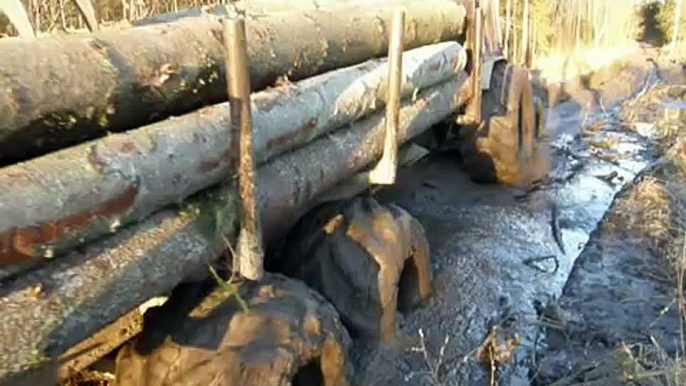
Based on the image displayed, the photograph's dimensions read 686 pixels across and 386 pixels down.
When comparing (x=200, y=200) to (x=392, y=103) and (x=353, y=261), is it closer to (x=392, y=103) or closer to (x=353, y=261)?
(x=353, y=261)

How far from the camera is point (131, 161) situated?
2.56 meters

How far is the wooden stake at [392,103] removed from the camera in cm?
434

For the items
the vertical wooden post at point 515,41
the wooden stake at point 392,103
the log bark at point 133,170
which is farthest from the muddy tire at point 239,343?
the vertical wooden post at point 515,41

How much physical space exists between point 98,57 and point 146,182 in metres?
0.43

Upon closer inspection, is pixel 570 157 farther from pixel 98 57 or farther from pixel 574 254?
pixel 98 57

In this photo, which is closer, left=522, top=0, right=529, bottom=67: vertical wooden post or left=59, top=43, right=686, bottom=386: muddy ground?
left=59, top=43, right=686, bottom=386: muddy ground

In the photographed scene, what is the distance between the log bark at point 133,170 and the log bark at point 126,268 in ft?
0.21

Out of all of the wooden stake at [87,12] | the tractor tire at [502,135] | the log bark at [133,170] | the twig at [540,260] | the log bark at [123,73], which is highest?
the wooden stake at [87,12]

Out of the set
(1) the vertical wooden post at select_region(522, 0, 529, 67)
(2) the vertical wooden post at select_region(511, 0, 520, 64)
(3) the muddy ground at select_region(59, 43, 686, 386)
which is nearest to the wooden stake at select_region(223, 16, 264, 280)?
(3) the muddy ground at select_region(59, 43, 686, 386)

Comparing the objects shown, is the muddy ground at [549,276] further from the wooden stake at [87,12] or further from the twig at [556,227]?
the wooden stake at [87,12]

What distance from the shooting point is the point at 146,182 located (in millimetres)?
2605

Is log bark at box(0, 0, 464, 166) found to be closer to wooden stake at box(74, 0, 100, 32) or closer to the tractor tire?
wooden stake at box(74, 0, 100, 32)

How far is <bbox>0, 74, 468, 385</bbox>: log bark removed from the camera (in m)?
2.13

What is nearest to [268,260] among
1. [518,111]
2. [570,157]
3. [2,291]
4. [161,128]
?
[161,128]
